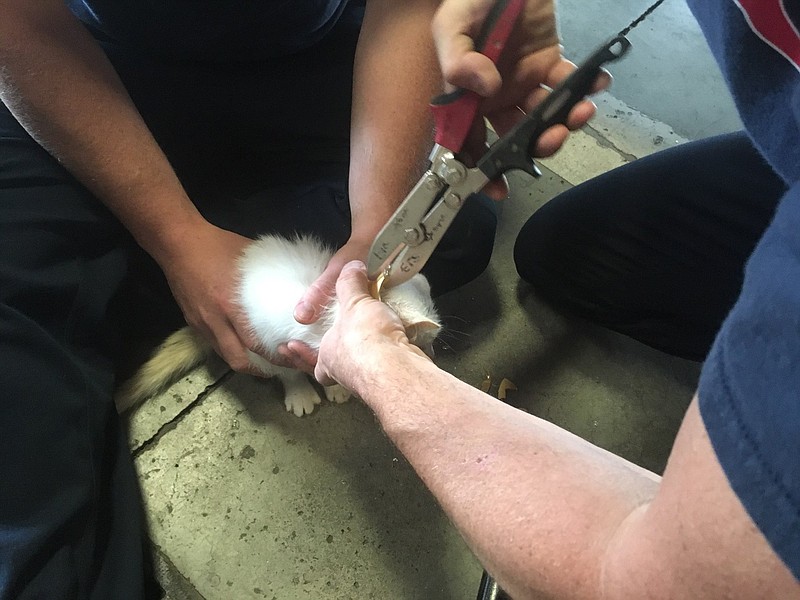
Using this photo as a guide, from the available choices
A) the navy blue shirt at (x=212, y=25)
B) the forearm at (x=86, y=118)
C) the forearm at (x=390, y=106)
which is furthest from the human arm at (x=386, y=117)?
the forearm at (x=86, y=118)

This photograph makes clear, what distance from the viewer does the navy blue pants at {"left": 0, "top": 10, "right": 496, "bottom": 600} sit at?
89 centimetres

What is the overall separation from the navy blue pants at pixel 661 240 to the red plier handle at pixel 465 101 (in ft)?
1.87

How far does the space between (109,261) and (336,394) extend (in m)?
0.51

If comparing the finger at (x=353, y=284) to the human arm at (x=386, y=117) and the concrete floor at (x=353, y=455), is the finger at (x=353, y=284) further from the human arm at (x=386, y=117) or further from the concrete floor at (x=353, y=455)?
the concrete floor at (x=353, y=455)

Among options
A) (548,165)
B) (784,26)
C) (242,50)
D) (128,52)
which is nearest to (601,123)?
(548,165)

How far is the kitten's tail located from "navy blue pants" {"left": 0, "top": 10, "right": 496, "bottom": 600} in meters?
0.06

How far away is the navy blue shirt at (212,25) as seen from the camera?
3.52 ft

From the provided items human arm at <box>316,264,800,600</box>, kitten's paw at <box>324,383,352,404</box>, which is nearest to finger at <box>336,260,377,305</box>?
human arm at <box>316,264,800,600</box>

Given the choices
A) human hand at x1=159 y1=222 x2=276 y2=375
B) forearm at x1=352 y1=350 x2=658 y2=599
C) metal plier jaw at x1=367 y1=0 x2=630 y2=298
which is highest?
metal plier jaw at x1=367 y1=0 x2=630 y2=298

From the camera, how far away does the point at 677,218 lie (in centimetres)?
116

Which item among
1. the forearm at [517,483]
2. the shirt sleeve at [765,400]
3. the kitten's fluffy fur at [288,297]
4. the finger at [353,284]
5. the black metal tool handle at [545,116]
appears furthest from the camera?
the kitten's fluffy fur at [288,297]

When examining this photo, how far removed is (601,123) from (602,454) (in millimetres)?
1464

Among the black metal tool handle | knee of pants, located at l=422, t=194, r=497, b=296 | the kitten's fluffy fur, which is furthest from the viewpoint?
knee of pants, located at l=422, t=194, r=497, b=296

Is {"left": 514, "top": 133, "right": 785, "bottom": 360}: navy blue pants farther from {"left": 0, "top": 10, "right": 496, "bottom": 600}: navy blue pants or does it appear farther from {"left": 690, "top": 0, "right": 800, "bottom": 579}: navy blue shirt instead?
{"left": 690, "top": 0, "right": 800, "bottom": 579}: navy blue shirt
